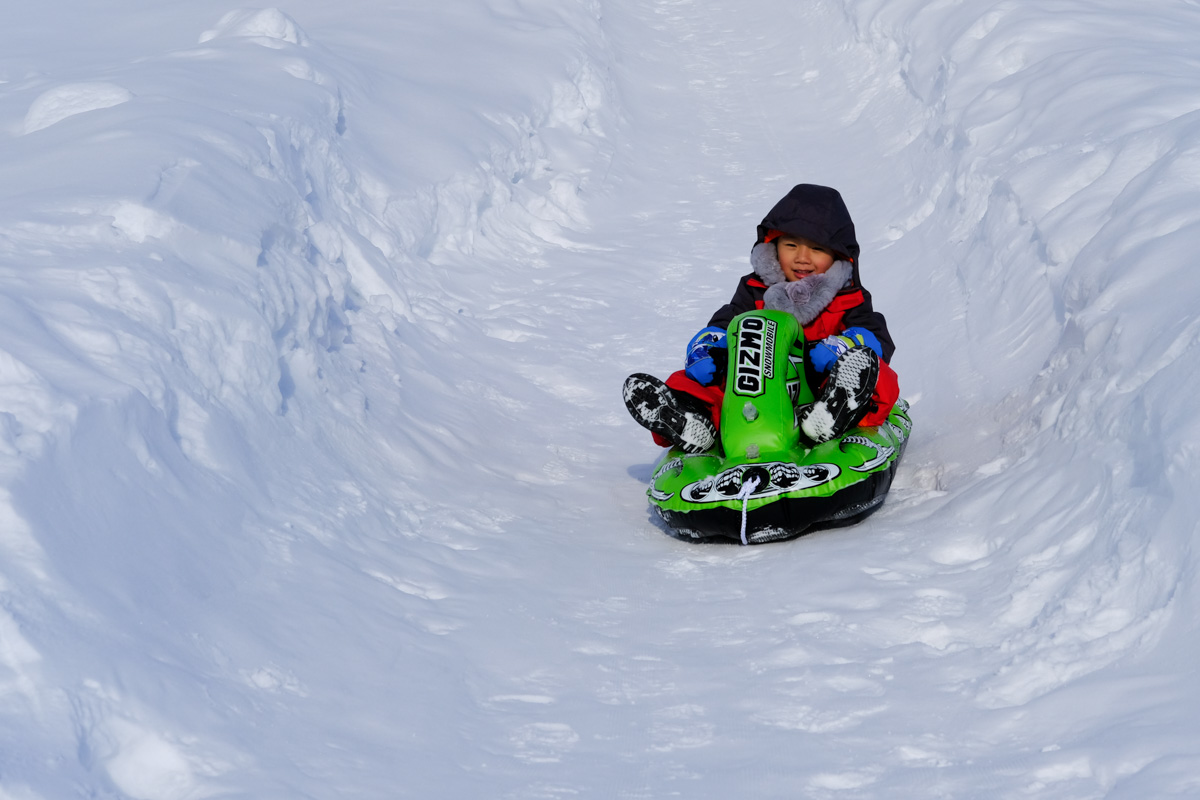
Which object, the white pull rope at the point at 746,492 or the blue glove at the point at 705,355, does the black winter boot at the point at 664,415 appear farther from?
the white pull rope at the point at 746,492

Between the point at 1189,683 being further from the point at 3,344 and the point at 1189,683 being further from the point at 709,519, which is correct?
the point at 3,344

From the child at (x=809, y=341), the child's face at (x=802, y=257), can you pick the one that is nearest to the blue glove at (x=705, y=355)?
the child at (x=809, y=341)

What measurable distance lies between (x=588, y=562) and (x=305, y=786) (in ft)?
6.24

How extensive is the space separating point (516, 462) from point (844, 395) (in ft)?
5.83

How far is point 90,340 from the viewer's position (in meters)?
4.05

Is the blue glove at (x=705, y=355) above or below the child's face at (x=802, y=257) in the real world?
below

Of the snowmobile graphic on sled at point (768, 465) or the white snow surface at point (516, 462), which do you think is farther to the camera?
the snowmobile graphic on sled at point (768, 465)

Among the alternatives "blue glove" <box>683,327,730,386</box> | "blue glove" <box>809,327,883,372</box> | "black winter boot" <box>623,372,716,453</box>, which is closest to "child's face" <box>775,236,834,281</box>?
"blue glove" <box>809,327,883,372</box>

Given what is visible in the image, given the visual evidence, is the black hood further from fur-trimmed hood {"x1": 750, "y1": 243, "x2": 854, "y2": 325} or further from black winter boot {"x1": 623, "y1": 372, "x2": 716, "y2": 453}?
black winter boot {"x1": 623, "y1": 372, "x2": 716, "y2": 453}

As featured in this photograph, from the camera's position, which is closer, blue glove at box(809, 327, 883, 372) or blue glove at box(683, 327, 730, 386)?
blue glove at box(809, 327, 883, 372)

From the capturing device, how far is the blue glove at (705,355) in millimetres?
5238

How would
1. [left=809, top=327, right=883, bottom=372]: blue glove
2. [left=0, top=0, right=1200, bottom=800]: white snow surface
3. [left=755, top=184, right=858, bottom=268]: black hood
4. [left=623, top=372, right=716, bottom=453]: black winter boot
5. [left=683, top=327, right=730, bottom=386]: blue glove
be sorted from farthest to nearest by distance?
[left=755, top=184, right=858, bottom=268]: black hood → [left=683, top=327, right=730, bottom=386]: blue glove → [left=809, top=327, right=883, bottom=372]: blue glove → [left=623, top=372, right=716, bottom=453]: black winter boot → [left=0, top=0, right=1200, bottom=800]: white snow surface

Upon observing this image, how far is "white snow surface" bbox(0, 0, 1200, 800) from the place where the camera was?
9.66ft

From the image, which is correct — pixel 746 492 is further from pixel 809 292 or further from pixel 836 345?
pixel 809 292
